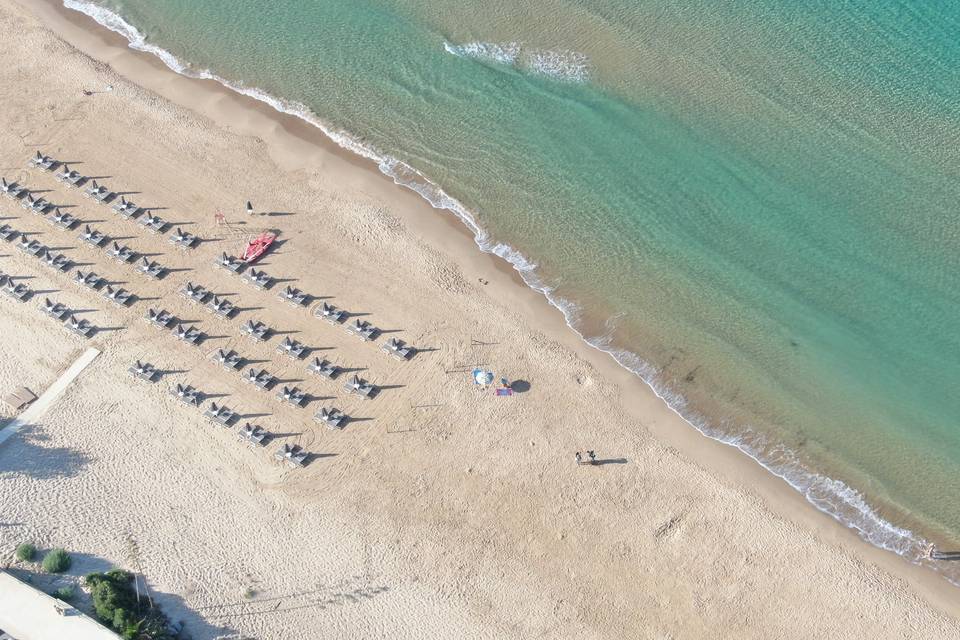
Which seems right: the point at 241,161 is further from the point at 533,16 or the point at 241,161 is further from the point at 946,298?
the point at 946,298

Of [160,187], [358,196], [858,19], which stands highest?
[858,19]

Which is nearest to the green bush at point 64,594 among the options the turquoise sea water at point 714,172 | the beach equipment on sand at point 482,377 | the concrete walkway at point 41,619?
the concrete walkway at point 41,619

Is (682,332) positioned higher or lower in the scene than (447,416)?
higher

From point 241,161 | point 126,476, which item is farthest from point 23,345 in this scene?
point 241,161

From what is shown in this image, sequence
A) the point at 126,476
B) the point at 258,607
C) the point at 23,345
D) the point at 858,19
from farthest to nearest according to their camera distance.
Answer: the point at 858,19, the point at 23,345, the point at 126,476, the point at 258,607

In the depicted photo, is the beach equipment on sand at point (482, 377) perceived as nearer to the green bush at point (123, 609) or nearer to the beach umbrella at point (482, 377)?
the beach umbrella at point (482, 377)

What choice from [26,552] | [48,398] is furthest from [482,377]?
[26,552]

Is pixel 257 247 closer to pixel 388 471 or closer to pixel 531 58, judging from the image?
pixel 388 471

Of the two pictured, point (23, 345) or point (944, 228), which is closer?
point (23, 345)
